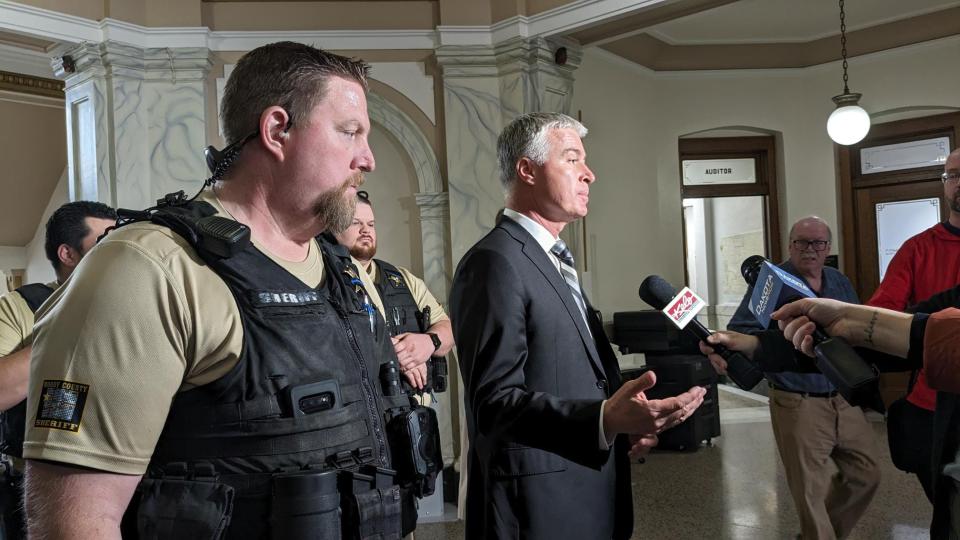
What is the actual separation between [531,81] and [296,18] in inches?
69.8

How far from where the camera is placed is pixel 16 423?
221 cm

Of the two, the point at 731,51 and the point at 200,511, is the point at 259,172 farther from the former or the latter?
the point at 731,51

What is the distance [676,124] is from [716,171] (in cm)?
85

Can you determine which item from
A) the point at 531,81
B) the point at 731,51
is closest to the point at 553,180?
the point at 531,81

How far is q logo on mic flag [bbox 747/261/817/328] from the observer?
1.94 metres

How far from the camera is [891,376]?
23.1ft

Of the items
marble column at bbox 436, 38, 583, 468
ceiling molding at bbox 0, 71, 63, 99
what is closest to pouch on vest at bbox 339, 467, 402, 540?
marble column at bbox 436, 38, 583, 468

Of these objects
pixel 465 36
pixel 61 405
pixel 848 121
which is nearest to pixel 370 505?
pixel 61 405

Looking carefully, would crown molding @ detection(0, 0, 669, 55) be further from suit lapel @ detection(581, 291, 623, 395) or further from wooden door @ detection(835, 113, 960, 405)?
wooden door @ detection(835, 113, 960, 405)

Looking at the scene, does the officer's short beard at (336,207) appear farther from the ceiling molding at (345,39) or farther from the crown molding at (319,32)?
the ceiling molding at (345,39)

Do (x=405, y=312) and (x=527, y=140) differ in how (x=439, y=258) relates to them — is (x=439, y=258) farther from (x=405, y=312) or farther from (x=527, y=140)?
(x=527, y=140)

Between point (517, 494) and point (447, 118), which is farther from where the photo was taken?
point (447, 118)

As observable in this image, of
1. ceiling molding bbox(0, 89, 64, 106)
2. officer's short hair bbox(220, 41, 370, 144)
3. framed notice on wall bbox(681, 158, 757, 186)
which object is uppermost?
ceiling molding bbox(0, 89, 64, 106)

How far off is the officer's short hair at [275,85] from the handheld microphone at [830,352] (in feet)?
4.21
